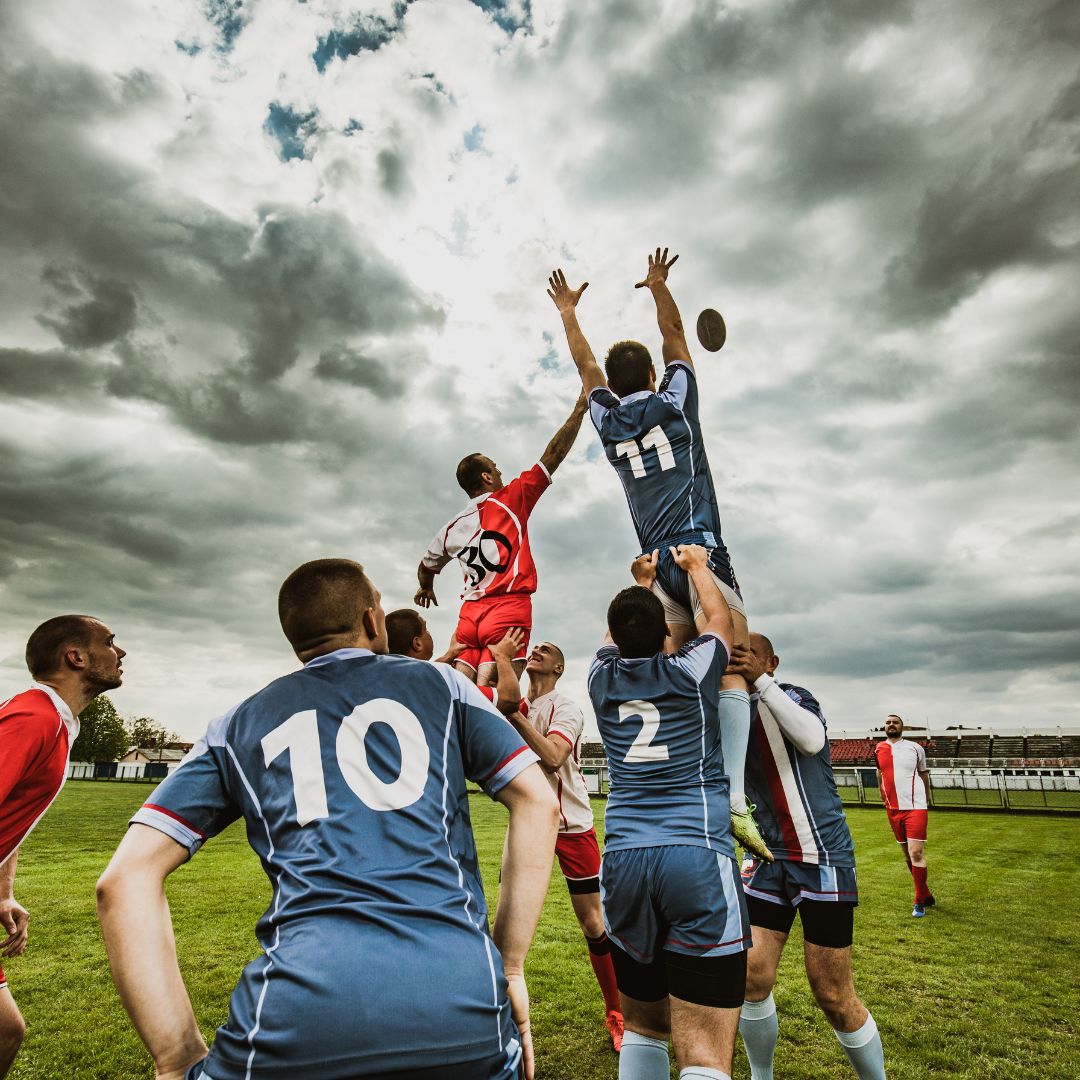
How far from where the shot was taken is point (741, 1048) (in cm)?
596

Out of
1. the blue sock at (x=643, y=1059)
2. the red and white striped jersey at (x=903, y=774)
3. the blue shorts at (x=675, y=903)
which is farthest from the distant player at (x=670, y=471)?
the red and white striped jersey at (x=903, y=774)

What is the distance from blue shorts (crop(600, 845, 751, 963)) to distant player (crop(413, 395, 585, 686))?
2256mm

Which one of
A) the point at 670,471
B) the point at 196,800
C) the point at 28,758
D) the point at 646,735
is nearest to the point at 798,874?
the point at 646,735

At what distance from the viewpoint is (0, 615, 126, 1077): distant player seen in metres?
3.90

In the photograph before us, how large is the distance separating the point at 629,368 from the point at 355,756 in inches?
156

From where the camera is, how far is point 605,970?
6.20 m

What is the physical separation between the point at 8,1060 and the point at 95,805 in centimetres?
3214

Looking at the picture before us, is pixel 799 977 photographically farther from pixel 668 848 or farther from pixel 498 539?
pixel 498 539

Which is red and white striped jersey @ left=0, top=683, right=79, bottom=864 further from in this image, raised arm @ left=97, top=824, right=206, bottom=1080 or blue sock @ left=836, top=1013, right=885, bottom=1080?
blue sock @ left=836, top=1013, right=885, bottom=1080

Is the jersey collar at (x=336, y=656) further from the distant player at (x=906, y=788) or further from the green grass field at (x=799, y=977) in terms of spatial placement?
the distant player at (x=906, y=788)

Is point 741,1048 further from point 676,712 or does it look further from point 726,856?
point 676,712

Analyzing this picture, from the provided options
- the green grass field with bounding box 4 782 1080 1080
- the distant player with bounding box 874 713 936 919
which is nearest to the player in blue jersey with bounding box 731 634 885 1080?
the green grass field with bounding box 4 782 1080 1080

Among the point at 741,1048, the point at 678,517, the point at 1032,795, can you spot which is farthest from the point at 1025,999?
the point at 1032,795

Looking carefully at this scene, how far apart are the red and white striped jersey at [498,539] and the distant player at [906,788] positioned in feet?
32.5
